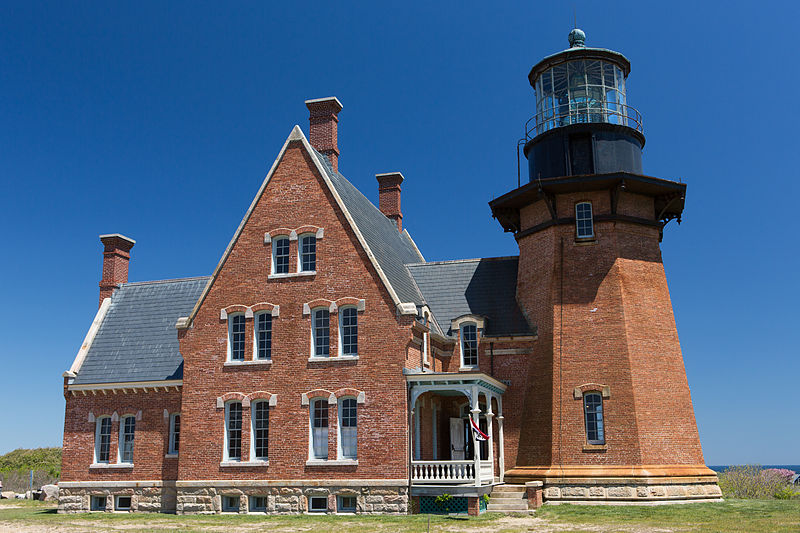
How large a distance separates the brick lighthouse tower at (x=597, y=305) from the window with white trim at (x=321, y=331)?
6.77m

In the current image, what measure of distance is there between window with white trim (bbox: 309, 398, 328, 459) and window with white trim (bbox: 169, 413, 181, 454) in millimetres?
5703

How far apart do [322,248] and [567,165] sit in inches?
341

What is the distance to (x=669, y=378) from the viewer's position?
23.3 metres

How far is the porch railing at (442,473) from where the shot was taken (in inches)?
821

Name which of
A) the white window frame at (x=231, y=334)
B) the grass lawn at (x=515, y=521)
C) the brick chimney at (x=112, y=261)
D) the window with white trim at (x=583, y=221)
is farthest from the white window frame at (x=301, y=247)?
the brick chimney at (x=112, y=261)

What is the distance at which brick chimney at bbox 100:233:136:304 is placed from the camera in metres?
30.8

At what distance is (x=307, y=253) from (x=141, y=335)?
8.68 m

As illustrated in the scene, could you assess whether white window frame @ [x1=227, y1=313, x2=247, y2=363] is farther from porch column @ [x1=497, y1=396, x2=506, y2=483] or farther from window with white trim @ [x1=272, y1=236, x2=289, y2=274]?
porch column @ [x1=497, y1=396, x2=506, y2=483]

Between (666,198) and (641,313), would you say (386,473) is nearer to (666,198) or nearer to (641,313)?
(641,313)

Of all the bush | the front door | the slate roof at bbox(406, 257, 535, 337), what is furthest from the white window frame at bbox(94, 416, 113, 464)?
the bush

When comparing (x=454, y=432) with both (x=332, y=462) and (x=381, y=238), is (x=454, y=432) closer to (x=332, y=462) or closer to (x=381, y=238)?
(x=332, y=462)

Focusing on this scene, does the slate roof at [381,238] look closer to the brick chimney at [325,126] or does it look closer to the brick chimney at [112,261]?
the brick chimney at [325,126]

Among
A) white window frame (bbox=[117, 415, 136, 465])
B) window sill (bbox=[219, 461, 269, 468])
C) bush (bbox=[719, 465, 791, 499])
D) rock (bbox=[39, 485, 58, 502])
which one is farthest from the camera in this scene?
rock (bbox=[39, 485, 58, 502])

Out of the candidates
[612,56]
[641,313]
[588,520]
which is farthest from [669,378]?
[612,56]
